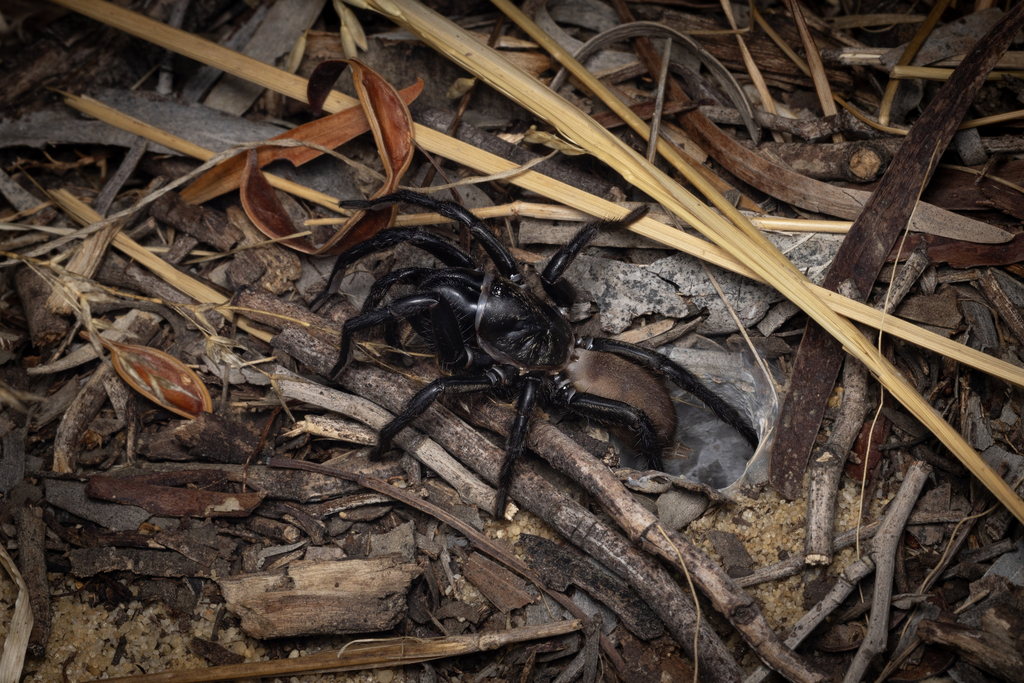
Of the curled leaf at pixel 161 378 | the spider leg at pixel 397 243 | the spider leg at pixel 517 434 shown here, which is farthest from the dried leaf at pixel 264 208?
the spider leg at pixel 517 434

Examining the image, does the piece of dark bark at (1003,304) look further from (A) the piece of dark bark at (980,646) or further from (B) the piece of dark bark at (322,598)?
(B) the piece of dark bark at (322,598)

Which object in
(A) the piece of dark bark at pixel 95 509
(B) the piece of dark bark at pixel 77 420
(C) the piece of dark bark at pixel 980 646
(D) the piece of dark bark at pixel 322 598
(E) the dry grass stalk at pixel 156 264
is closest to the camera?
(C) the piece of dark bark at pixel 980 646

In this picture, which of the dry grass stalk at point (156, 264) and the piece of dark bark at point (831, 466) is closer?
the piece of dark bark at point (831, 466)

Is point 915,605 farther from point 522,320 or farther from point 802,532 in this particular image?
point 522,320

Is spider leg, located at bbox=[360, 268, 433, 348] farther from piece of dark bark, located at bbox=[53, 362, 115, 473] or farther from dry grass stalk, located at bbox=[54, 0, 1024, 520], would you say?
piece of dark bark, located at bbox=[53, 362, 115, 473]

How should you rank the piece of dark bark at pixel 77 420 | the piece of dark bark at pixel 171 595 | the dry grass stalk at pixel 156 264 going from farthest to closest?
the dry grass stalk at pixel 156 264, the piece of dark bark at pixel 77 420, the piece of dark bark at pixel 171 595

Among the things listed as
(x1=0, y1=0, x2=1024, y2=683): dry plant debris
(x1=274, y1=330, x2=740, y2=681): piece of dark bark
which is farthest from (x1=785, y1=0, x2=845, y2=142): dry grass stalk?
(x1=274, y1=330, x2=740, y2=681): piece of dark bark
